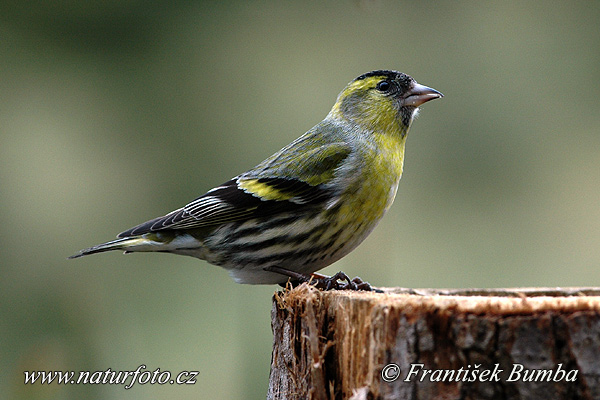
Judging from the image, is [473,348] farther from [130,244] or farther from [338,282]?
[130,244]

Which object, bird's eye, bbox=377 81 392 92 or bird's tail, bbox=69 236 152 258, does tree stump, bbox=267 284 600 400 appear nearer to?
bird's tail, bbox=69 236 152 258

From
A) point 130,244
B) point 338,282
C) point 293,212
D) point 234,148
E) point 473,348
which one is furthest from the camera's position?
point 234,148

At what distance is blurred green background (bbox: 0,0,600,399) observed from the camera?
4770mm

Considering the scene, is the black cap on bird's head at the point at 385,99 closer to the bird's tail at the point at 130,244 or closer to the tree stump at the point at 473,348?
the bird's tail at the point at 130,244

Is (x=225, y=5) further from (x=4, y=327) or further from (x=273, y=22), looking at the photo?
(x=4, y=327)

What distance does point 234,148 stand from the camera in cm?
604

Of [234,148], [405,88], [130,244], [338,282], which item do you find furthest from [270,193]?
[234,148]

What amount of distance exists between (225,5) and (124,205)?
1.96 meters

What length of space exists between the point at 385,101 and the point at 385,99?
2cm

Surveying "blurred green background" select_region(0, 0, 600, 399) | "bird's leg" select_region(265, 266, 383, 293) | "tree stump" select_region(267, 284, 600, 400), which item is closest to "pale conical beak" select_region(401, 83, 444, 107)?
"blurred green background" select_region(0, 0, 600, 399)

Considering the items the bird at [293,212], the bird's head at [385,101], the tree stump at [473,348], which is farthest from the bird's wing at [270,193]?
the tree stump at [473,348]

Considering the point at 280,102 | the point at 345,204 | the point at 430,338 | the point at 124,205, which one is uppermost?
the point at 280,102

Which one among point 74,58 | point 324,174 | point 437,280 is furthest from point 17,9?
point 437,280

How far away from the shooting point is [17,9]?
5258 mm
